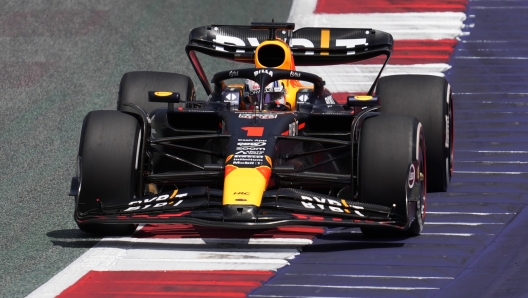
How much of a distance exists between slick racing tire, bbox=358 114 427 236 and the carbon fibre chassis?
11 centimetres

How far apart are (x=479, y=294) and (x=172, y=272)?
2195 millimetres

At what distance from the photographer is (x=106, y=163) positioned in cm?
888

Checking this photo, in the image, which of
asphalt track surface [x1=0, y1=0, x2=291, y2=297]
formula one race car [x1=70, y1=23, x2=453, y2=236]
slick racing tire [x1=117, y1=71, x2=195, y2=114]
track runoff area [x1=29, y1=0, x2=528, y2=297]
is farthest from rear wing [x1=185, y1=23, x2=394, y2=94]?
asphalt track surface [x1=0, y1=0, x2=291, y2=297]

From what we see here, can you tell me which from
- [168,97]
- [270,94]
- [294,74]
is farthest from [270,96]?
[168,97]

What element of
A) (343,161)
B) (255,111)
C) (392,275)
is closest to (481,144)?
(343,161)

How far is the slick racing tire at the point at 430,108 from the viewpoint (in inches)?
414

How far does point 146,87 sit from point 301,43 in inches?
67.7

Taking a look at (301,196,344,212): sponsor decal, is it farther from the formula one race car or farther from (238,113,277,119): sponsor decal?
(238,113,277,119): sponsor decal

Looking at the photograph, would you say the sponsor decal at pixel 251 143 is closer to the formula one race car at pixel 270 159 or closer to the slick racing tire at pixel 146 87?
the formula one race car at pixel 270 159

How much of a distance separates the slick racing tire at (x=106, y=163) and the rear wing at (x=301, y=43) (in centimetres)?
270

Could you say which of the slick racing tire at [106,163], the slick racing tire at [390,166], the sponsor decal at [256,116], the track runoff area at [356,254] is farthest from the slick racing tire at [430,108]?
the slick racing tire at [106,163]

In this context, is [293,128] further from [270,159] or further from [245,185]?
[245,185]

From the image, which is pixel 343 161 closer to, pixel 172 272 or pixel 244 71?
pixel 244 71

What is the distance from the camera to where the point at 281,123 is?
934 centimetres
